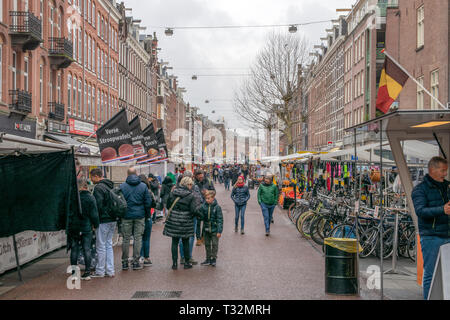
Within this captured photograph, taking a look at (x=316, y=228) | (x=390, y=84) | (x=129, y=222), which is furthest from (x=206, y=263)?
(x=390, y=84)

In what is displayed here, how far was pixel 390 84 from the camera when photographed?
8.63m

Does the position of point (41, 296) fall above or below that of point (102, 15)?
below

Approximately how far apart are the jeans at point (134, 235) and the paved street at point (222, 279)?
35 cm

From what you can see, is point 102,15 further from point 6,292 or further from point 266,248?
point 6,292

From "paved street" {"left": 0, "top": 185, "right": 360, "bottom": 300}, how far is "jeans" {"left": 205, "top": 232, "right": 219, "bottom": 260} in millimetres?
271

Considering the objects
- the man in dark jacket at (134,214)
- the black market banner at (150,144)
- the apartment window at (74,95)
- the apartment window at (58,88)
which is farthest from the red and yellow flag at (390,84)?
the apartment window at (74,95)

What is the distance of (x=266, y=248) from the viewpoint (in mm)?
13859

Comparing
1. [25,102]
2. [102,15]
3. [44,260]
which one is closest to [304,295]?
[44,260]

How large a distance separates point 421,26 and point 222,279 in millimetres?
22492

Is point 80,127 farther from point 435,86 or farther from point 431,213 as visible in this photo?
point 431,213

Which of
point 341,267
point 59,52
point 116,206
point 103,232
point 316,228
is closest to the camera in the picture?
point 341,267

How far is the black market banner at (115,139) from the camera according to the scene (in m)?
14.7

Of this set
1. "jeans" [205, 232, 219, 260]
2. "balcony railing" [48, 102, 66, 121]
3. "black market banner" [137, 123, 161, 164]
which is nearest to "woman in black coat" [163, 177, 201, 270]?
"jeans" [205, 232, 219, 260]
